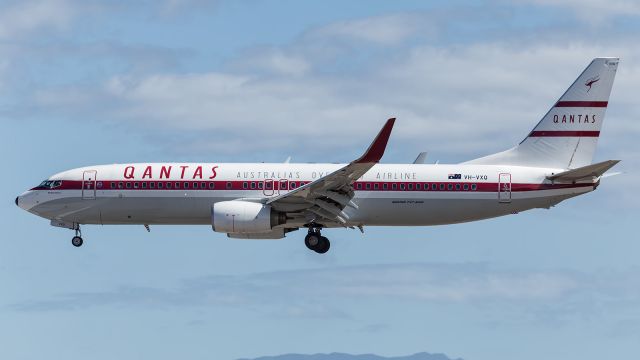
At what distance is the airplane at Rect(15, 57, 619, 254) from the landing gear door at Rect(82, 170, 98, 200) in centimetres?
5

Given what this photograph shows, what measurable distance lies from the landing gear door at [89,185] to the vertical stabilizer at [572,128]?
20380 mm

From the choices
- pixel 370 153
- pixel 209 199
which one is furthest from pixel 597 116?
pixel 209 199

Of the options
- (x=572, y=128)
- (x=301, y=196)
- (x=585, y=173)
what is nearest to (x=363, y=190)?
(x=301, y=196)

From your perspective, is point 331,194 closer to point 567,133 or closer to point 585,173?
point 585,173

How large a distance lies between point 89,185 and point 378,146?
17.2 m

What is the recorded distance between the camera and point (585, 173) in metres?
65.5

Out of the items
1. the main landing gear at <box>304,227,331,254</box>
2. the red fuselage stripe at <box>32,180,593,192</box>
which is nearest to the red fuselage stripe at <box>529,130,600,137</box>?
the red fuselage stripe at <box>32,180,593,192</box>

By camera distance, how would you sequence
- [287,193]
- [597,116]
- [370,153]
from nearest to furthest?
1. [370,153]
2. [287,193]
3. [597,116]

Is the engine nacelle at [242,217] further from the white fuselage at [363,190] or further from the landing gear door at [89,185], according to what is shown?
the landing gear door at [89,185]

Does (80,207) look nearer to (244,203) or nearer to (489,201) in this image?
(244,203)

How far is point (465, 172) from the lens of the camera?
67.2 metres

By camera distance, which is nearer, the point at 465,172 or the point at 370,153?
the point at 370,153

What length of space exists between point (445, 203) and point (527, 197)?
4.34m

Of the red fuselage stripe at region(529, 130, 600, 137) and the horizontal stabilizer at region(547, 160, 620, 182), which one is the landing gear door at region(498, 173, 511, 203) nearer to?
the horizontal stabilizer at region(547, 160, 620, 182)
